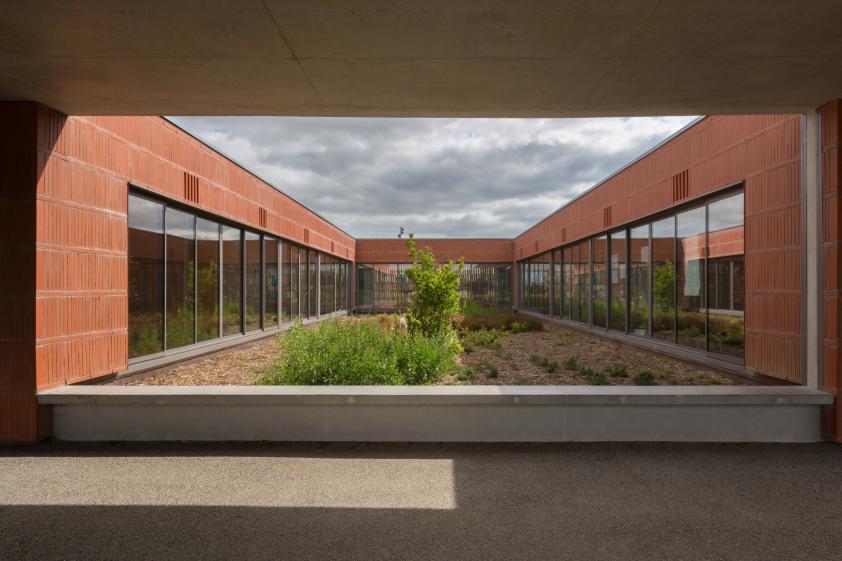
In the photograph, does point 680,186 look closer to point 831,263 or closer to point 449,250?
point 831,263

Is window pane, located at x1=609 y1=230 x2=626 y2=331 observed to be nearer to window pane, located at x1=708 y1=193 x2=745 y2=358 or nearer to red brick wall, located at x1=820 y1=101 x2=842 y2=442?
window pane, located at x1=708 y1=193 x2=745 y2=358

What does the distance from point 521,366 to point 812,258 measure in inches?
196

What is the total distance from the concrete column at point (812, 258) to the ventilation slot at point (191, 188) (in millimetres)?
10055

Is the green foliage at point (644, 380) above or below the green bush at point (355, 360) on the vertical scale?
below

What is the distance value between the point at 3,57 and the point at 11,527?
13.2 ft

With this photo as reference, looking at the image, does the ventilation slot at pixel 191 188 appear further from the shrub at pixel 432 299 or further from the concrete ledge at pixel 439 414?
the concrete ledge at pixel 439 414

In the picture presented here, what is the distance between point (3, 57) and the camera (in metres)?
4.50

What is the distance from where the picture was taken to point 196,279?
10.2 meters

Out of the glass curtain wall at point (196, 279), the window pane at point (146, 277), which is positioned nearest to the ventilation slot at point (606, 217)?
the glass curtain wall at point (196, 279)

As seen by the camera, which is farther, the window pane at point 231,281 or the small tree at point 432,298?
the window pane at point 231,281

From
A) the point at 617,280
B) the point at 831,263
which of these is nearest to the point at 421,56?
the point at 831,263

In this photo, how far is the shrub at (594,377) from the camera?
26.5 ft

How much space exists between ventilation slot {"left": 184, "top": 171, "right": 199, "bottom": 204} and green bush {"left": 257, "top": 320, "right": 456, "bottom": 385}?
3557 millimetres

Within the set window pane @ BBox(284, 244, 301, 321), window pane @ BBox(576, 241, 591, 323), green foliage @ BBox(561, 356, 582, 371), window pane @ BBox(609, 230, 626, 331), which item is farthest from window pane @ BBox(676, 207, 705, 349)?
window pane @ BBox(284, 244, 301, 321)
